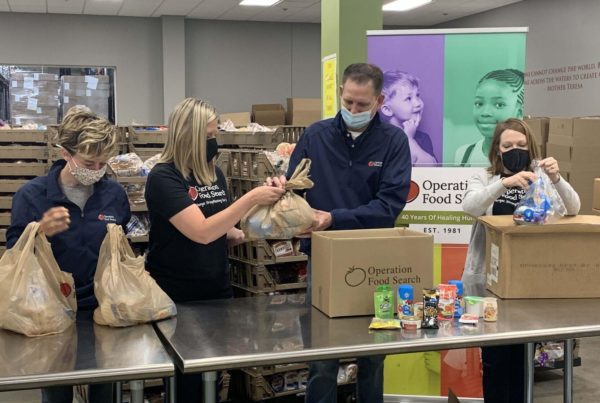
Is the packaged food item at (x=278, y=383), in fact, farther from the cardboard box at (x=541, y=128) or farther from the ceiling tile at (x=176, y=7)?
the ceiling tile at (x=176, y=7)

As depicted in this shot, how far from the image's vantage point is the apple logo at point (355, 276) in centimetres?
224

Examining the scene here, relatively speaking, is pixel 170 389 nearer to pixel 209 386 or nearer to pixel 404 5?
pixel 209 386

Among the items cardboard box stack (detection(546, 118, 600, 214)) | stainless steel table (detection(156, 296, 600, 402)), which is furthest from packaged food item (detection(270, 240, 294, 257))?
cardboard box stack (detection(546, 118, 600, 214))

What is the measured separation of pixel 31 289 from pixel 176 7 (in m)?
8.76

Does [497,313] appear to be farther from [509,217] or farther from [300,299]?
[300,299]

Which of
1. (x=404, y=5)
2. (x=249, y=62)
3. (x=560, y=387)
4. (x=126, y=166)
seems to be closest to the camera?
(x=126, y=166)

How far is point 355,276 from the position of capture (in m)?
2.25

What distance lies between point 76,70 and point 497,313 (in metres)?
9.95

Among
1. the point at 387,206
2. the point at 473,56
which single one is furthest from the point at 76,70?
the point at 387,206

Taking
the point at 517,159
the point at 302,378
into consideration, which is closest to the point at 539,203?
the point at 517,159

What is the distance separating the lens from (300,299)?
2598mm

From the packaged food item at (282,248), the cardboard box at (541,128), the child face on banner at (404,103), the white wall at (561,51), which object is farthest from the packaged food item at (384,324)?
the white wall at (561,51)

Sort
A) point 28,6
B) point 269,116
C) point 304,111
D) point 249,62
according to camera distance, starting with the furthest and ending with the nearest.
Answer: point 249,62, point 28,6, point 269,116, point 304,111

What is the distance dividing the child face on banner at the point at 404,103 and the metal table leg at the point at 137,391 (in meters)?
2.04
